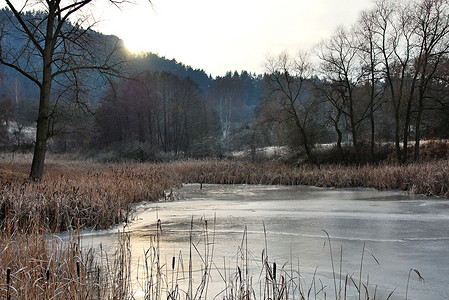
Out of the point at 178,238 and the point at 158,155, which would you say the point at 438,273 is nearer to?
the point at 178,238

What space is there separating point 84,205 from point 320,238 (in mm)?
4466

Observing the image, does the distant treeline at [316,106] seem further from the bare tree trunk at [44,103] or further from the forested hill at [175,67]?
the forested hill at [175,67]

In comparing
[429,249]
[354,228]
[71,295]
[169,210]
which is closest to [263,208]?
[169,210]

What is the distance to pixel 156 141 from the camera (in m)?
44.0

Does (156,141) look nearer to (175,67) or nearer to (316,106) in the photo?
(316,106)

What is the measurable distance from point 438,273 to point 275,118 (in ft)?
78.6

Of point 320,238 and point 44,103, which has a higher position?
point 44,103

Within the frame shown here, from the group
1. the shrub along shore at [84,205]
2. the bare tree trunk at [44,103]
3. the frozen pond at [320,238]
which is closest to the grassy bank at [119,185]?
the shrub along shore at [84,205]

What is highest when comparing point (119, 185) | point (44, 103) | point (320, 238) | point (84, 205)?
point (44, 103)

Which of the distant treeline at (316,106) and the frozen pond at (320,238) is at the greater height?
the distant treeline at (316,106)

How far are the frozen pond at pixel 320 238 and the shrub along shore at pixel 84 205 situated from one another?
0.58m

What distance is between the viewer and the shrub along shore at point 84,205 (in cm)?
314

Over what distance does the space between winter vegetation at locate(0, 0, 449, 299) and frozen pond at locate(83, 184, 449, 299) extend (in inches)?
19.7

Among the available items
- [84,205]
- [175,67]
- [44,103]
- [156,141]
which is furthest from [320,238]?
[175,67]
